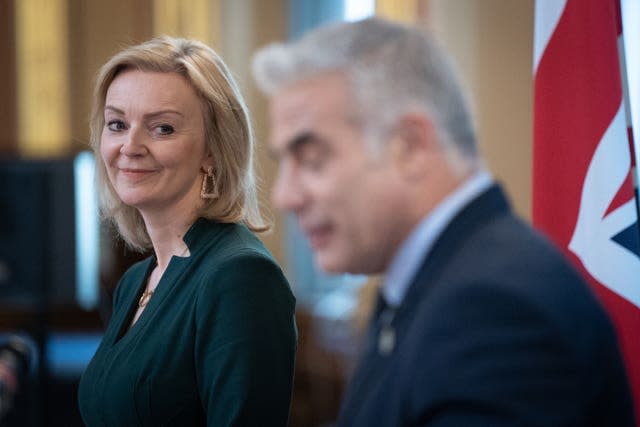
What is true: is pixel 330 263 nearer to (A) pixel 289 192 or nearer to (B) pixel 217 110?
(A) pixel 289 192

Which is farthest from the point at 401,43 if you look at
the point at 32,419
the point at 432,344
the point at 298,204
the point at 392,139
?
the point at 32,419

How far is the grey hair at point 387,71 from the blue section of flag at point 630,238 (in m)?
1.27

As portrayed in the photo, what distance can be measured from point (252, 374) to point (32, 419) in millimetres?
2298

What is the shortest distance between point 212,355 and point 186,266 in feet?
0.91

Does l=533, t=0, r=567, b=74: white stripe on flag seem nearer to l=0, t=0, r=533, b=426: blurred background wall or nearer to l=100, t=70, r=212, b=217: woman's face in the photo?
l=100, t=70, r=212, b=217: woman's face

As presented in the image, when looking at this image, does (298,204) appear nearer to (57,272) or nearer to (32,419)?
(32,419)

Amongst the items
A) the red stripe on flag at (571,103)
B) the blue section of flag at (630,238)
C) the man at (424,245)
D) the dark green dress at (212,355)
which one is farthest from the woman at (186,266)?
the blue section of flag at (630,238)

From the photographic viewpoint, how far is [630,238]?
231cm

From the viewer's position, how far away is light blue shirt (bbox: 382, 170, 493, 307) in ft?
3.82

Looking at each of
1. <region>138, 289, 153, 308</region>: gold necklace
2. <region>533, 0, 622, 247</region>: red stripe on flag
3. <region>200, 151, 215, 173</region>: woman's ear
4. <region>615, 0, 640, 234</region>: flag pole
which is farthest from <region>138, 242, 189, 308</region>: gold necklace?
<region>615, 0, 640, 234</region>: flag pole

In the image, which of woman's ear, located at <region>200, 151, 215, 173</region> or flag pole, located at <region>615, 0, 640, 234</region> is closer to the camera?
woman's ear, located at <region>200, 151, 215, 173</region>

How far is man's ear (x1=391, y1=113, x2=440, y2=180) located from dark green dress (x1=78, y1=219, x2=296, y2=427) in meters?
0.81

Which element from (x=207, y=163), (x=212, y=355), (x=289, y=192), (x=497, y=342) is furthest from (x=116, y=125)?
(x=497, y=342)

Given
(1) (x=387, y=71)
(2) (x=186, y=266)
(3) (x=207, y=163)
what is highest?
(1) (x=387, y=71)
